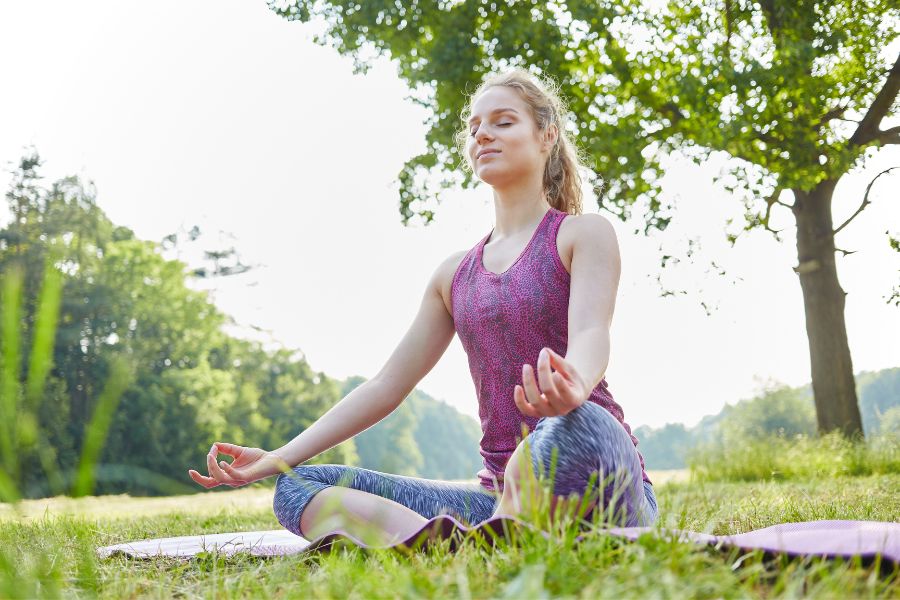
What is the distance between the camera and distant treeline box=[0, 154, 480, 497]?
80.2 ft

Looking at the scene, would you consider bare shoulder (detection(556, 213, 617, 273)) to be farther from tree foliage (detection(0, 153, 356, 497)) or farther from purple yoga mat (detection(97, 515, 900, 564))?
tree foliage (detection(0, 153, 356, 497))

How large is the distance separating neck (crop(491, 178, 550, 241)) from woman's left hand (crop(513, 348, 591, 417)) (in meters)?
0.94

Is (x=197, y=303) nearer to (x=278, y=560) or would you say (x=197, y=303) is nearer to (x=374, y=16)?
(x=374, y=16)

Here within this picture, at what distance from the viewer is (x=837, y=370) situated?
30.2ft

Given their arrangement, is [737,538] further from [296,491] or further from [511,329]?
[296,491]

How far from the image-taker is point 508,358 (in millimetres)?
2443

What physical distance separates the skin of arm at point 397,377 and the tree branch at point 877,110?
27.6 ft

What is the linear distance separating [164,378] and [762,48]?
78.8ft

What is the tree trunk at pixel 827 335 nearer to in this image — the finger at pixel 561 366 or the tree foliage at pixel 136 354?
the finger at pixel 561 366

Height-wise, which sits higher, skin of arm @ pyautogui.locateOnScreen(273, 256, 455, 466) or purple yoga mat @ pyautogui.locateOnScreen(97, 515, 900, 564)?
skin of arm @ pyautogui.locateOnScreen(273, 256, 455, 466)

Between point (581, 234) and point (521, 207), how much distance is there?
36 cm

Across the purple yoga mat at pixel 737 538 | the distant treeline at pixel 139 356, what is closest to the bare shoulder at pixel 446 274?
the purple yoga mat at pixel 737 538

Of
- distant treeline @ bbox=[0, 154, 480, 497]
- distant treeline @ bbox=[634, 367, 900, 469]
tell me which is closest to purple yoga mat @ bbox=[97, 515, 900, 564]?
distant treeline @ bbox=[0, 154, 480, 497]

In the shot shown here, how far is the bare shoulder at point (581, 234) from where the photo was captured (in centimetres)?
230
